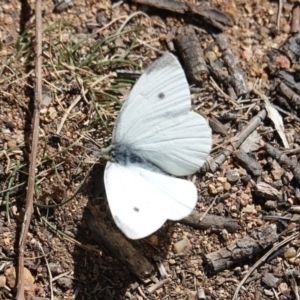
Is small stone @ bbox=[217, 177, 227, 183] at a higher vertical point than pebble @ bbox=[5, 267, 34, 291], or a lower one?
higher

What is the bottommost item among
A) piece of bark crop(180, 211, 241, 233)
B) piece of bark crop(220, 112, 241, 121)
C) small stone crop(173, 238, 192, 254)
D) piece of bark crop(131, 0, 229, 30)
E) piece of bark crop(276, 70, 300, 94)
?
small stone crop(173, 238, 192, 254)

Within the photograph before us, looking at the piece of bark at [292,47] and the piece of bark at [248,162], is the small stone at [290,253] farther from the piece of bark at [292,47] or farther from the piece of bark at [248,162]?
the piece of bark at [292,47]

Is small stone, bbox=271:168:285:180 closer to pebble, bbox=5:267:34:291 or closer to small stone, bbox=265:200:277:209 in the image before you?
small stone, bbox=265:200:277:209

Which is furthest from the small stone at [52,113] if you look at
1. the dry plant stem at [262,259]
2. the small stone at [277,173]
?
the dry plant stem at [262,259]

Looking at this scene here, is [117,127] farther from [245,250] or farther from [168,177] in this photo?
[245,250]

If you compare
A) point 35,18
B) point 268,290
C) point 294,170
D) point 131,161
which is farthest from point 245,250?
point 35,18

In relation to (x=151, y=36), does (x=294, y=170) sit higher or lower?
lower

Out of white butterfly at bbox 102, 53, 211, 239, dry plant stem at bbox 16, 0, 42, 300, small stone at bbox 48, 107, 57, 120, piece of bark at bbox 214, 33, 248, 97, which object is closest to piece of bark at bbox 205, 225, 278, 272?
white butterfly at bbox 102, 53, 211, 239
